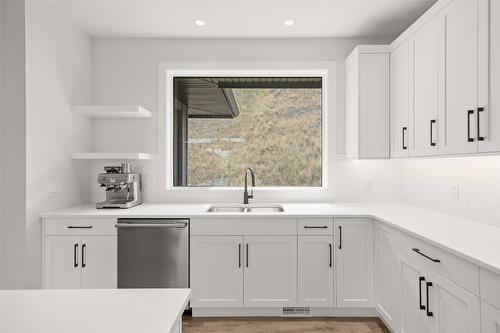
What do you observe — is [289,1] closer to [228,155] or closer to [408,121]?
[408,121]

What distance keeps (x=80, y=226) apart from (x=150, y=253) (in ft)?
2.01

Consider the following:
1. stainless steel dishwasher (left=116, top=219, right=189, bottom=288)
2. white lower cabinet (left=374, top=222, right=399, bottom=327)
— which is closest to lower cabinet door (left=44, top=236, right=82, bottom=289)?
stainless steel dishwasher (left=116, top=219, right=189, bottom=288)

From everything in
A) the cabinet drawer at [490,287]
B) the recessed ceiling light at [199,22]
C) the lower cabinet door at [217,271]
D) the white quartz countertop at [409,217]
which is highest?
the recessed ceiling light at [199,22]

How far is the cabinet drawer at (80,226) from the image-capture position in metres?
2.82

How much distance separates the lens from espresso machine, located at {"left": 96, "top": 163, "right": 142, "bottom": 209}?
123 inches

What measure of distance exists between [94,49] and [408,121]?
3101mm

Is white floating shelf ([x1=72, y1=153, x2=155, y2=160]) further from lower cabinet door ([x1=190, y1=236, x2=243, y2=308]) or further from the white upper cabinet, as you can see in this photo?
the white upper cabinet

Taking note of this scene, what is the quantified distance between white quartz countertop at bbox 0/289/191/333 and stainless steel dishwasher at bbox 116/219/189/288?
5.38ft

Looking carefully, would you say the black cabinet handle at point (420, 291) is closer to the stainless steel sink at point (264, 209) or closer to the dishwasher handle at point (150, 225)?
the stainless steel sink at point (264, 209)

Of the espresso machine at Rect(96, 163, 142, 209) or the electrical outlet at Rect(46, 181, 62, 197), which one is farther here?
the espresso machine at Rect(96, 163, 142, 209)

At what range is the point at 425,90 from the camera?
8.21ft

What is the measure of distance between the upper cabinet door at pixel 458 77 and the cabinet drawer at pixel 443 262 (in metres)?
0.60

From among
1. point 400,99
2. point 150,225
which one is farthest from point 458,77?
point 150,225

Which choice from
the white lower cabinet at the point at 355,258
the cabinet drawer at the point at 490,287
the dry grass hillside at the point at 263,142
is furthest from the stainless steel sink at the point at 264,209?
the cabinet drawer at the point at 490,287
